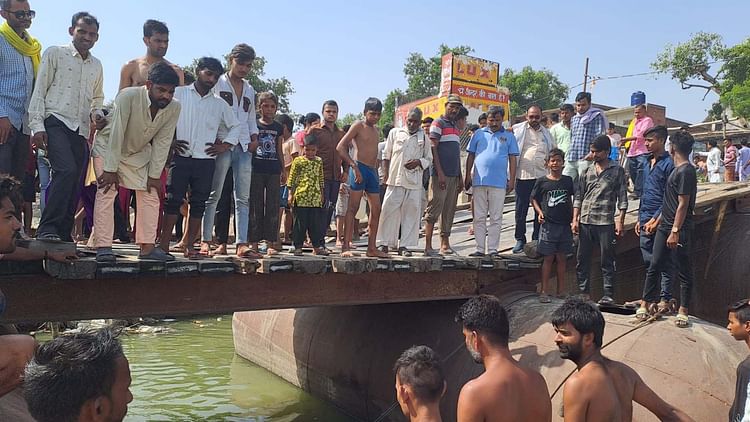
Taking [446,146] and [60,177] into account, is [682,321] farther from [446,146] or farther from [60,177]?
[60,177]

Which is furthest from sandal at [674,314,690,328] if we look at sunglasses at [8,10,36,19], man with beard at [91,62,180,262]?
sunglasses at [8,10,36,19]

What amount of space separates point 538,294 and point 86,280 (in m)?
5.20

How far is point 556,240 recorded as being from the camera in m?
7.31

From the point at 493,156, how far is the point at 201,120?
378cm

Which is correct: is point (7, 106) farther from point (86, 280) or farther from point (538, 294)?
point (538, 294)

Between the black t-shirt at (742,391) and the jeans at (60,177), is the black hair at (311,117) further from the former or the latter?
the black t-shirt at (742,391)

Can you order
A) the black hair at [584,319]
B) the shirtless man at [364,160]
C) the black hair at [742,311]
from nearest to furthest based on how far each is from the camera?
the black hair at [584,319] < the black hair at [742,311] < the shirtless man at [364,160]

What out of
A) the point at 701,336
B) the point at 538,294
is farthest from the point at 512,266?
the point at 701,336

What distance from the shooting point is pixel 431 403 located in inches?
125

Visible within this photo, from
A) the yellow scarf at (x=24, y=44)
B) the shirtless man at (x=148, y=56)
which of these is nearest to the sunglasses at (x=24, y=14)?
the yellow scarf at (x=24, y=44)

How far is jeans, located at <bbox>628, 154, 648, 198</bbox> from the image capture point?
9.10 meters

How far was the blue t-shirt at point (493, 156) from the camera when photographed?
7688 millimetres

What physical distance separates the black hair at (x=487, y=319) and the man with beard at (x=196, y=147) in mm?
A: 3015

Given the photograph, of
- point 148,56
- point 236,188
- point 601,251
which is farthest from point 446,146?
point 148,56
